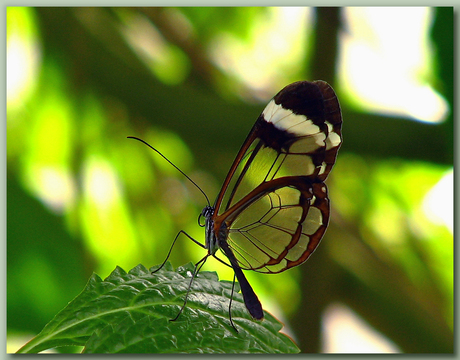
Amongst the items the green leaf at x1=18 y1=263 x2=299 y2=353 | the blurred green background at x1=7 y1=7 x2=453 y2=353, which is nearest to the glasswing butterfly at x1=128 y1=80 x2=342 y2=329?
the green leaf at x1=18 y1=263 x2=299 y2=353

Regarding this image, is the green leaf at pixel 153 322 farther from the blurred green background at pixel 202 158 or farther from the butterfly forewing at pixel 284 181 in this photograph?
the blurred green background at pixel 202 158

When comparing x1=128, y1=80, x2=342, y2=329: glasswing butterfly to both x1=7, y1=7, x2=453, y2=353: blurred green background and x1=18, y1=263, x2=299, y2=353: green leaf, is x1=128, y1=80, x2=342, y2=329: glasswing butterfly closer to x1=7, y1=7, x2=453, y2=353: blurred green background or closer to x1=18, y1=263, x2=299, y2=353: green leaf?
x1=18, y1=263, x2=299, y2=353: green leaf

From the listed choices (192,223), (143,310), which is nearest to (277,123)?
(143,310)

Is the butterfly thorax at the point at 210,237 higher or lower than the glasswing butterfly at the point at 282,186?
lower

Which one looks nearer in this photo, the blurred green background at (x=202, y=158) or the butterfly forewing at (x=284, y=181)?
the butterfly forewing at (x=284, y=181)

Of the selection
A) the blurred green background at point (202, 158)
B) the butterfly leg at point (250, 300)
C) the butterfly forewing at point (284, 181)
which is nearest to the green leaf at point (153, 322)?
the butterfly leg at point (250, 300)

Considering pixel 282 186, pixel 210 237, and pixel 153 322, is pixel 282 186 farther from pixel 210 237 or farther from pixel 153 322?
pixel 153 322

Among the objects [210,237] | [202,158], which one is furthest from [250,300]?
[202,158]

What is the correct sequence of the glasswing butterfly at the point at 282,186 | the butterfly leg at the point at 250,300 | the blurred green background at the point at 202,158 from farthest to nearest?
the blurred green background at the point at 202,158, the glasswing butterfly at the point at 282,186, the butterfly leg at the point at 250,300
